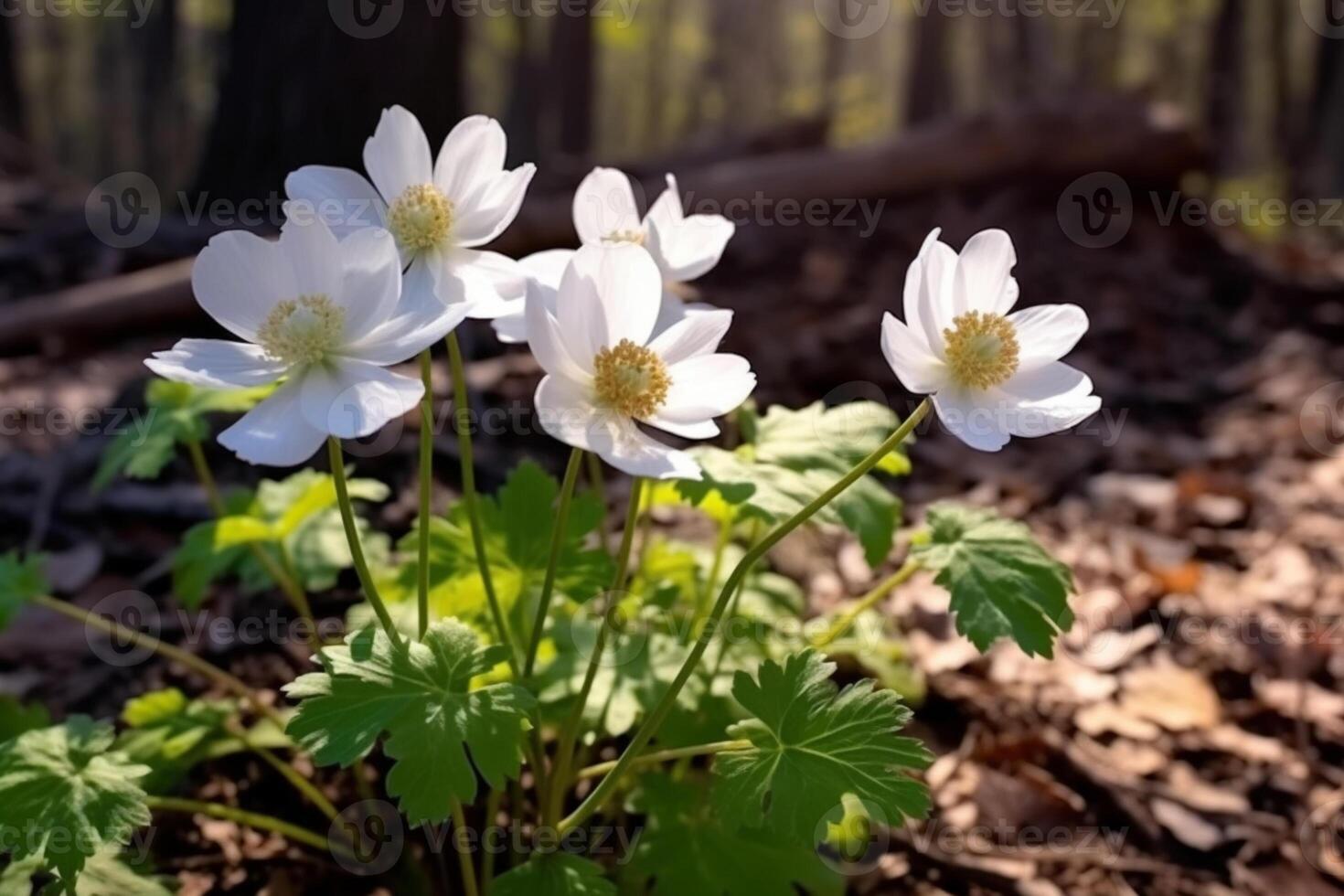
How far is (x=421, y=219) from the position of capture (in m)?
1.51

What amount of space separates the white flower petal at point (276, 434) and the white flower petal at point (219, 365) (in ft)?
0.11

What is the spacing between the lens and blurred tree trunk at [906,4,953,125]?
1052 centimetres

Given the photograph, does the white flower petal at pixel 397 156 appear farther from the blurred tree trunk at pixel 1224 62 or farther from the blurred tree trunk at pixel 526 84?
the blurred tree trunk at pixel 526 84

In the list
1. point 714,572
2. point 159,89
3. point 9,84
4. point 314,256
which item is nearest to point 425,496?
point 314,256

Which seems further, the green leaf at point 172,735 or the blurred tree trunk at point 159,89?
the blurred tree trunk at point 159,89

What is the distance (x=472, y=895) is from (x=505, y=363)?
219 centimetres

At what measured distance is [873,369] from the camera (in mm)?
4023

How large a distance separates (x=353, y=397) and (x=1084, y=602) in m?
2.24

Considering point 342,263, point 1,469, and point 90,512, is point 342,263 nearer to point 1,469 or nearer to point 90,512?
point 90,512

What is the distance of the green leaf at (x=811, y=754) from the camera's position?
1.33m

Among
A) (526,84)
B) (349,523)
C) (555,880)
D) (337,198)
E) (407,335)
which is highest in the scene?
(337,198)

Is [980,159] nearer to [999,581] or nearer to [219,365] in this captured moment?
[999,581]

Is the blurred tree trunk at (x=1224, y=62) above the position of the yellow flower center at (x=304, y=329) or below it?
below

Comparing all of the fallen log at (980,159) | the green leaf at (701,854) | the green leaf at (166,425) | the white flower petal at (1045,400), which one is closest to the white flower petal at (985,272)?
the white flower petal at (1045,400)
